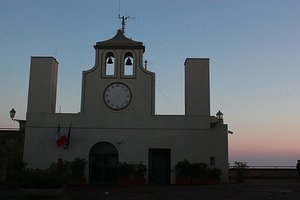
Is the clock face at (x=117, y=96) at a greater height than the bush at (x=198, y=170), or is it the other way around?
the clock face at (x=117, y=96)

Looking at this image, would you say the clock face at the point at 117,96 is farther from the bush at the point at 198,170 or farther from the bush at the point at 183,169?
the bush at the point at 198,170

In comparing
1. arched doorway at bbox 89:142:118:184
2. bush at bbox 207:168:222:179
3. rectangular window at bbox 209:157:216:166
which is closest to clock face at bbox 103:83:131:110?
arched doorway at bbox 89:142:118:184

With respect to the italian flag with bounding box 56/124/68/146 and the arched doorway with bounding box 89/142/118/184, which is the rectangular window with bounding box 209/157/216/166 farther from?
the italian flag with bounding box 56/124/68/146

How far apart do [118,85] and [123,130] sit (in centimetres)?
304

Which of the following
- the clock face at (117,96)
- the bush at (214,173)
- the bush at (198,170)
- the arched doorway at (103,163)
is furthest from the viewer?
the clock face at (117,96)

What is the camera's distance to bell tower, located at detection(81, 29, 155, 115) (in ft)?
92.5

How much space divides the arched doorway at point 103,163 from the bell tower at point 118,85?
2.34m

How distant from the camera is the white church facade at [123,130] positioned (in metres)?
26.7

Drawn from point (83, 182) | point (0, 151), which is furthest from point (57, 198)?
point (0, 151)

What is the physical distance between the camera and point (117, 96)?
28328 millimetres

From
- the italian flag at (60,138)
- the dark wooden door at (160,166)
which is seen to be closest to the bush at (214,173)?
the dark wooden door at (160,166)

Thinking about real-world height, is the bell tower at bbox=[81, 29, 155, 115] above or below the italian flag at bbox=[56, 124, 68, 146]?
above

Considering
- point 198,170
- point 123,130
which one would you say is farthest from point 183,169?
point 123,130

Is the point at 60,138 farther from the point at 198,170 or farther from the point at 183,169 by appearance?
the point at 198,170
